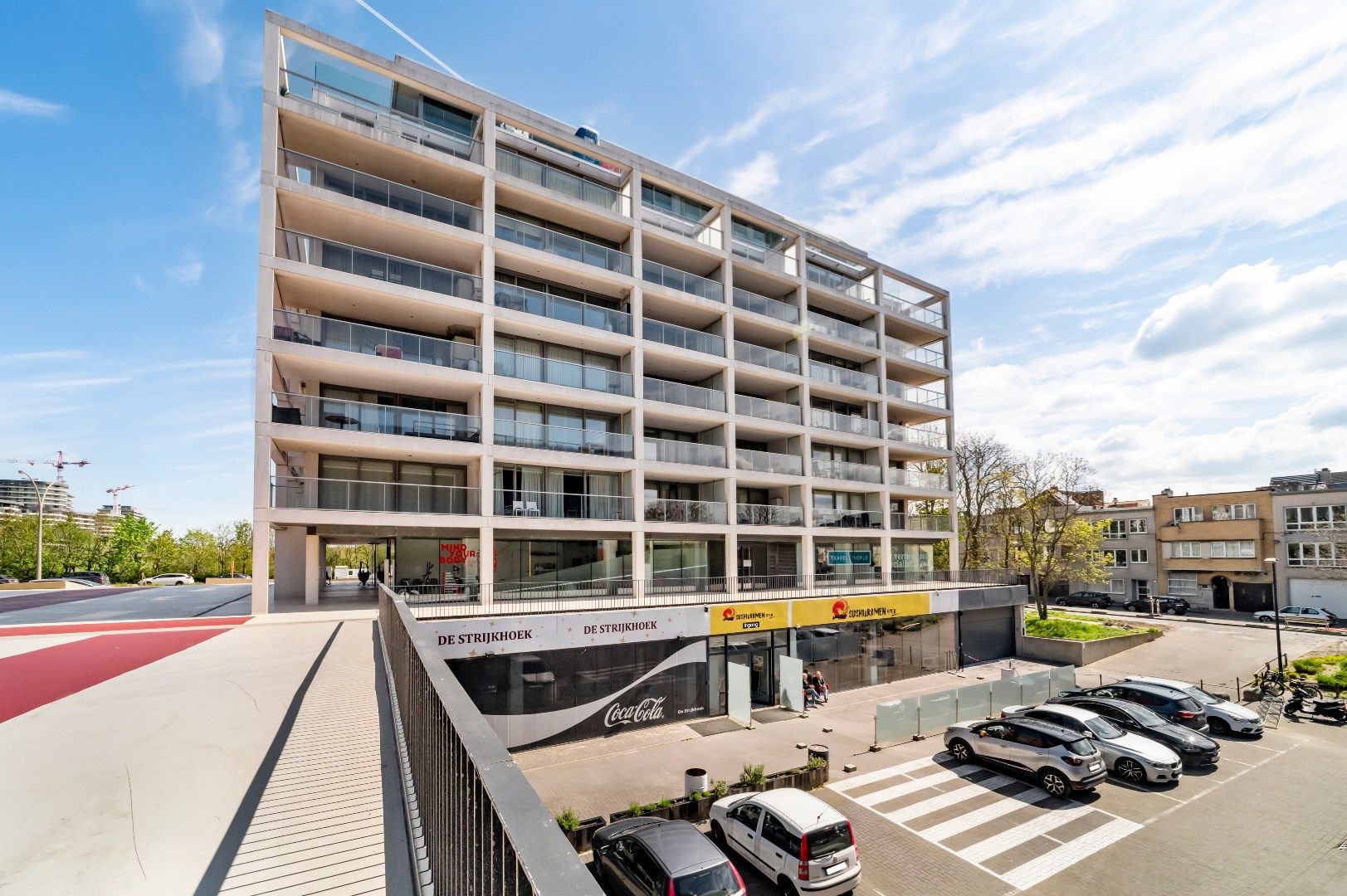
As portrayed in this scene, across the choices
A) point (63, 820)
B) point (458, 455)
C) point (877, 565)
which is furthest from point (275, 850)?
point (877, 565)

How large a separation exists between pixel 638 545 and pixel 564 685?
22.1 feet

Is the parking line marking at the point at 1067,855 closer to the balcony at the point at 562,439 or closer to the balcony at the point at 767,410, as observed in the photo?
the balcony at the point at 562,439

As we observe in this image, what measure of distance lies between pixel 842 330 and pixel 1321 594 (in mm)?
42822

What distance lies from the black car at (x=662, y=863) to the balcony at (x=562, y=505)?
1244cm

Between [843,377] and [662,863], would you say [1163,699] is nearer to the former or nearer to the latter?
[843,377]

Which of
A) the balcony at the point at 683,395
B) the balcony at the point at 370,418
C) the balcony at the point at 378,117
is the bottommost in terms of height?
the balcony at the point at 370,418

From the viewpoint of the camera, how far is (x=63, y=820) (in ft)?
13.6

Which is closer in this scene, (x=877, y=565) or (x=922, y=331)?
(x=877, y=565)

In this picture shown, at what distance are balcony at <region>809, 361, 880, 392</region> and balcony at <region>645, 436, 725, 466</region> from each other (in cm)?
780

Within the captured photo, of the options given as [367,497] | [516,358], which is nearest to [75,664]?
[367,497]

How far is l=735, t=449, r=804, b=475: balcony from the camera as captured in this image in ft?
93.2

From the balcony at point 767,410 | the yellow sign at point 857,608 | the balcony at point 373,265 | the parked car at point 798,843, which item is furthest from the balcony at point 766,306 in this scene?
the parked car at point 798,843

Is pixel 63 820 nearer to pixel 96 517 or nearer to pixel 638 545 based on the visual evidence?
pixel 638 545

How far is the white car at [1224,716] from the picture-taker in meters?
19.6
